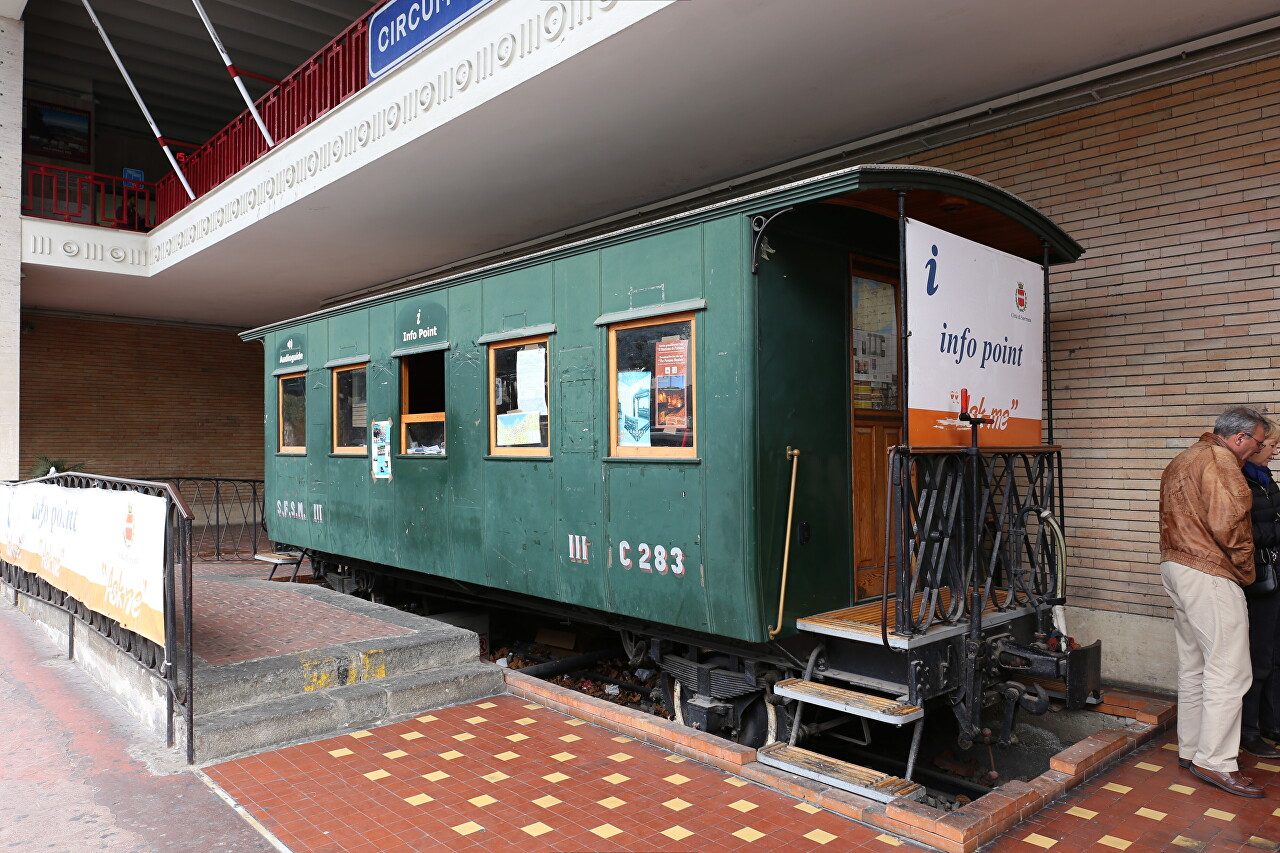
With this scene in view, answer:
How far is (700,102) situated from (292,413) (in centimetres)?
562

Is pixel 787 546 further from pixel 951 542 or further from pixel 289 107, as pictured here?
pixel 289 107

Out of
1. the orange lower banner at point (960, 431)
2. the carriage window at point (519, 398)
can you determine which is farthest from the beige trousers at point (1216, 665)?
the carriage window at point (519, 398)

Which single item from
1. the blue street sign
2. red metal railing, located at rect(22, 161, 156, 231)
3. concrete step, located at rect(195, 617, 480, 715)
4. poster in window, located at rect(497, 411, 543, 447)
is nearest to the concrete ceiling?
the blue street sign

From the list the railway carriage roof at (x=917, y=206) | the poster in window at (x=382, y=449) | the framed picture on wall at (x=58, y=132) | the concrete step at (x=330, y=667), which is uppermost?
the framed picture on wall at (x=58, y=132)

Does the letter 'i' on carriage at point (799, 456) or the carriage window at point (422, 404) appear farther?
the carriage window at point (422, 404)

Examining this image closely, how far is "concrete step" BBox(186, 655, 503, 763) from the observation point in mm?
4750

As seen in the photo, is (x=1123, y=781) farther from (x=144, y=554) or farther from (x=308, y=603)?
(x=308, y=603)

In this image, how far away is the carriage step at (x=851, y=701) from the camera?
4.07m

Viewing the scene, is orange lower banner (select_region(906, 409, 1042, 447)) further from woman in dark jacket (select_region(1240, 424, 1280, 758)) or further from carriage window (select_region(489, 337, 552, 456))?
carriage window (select_region(489, 337, 552, 456))

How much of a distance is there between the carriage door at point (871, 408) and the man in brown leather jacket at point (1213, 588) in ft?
5.07

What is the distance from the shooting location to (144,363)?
57.8 feet

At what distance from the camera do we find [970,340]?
4.81 m

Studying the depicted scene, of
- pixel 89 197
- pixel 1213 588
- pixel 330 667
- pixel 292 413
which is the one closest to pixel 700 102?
pixel 1213 588

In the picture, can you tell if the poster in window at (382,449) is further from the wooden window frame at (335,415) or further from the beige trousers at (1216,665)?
the beige trousers at (1216,665)
